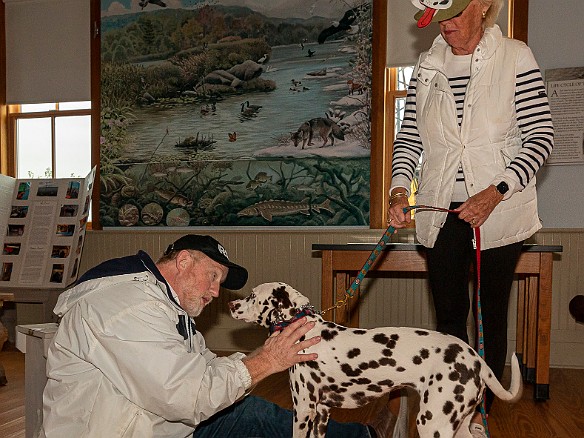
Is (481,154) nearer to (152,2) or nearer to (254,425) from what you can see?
(254,425)

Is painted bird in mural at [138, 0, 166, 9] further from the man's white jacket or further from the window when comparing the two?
the man's white jacket

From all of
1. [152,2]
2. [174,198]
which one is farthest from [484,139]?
[152,2]

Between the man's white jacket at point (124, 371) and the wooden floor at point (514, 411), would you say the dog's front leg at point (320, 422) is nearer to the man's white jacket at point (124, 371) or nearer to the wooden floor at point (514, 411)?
the man's white jacket at point (124, 371)

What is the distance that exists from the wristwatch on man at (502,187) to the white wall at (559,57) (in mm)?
2787

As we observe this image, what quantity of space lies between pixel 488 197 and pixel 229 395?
105 centimetres

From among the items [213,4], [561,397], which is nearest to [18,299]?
[213,4]

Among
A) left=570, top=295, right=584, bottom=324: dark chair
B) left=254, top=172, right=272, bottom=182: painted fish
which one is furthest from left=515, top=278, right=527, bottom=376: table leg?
left=254, top=172, right=272, bottom=182: painted fish

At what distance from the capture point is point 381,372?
1948 millimetres

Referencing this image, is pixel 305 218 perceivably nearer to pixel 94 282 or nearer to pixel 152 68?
pixel 152 68

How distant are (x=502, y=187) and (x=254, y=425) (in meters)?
1.27

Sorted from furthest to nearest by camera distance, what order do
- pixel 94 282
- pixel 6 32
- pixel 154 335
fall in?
pixel 6 32
pixel 94 282
pixel 154 335

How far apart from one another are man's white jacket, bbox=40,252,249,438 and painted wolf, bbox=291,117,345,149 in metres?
3.39

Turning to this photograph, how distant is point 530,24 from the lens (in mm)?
4488

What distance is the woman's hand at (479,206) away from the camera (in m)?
1.93
